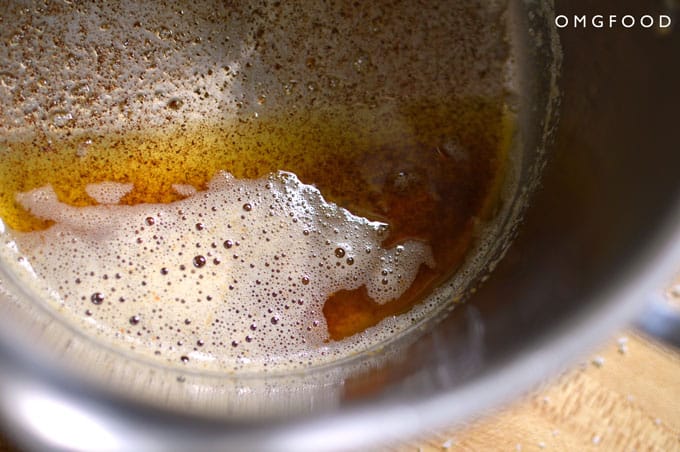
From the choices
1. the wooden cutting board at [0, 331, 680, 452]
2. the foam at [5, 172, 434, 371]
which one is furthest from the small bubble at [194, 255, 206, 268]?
the wooden cutting board at [0, 331, 680, 452]

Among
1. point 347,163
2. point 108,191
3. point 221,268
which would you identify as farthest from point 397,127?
point 108,191

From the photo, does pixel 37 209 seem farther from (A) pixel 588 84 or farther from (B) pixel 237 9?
(A) pixel 588 84

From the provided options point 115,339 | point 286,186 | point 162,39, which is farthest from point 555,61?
point 115,339

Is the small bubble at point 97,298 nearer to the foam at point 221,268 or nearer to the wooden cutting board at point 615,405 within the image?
the foam at point 221,268

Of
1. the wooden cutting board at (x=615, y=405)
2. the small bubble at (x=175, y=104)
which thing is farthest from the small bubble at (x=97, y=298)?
the wooden cutting board at (x=615, y=405)

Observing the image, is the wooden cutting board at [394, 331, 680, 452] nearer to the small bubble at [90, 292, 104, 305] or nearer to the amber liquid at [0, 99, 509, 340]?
the amber liquid at [0, 99, 509, 340]

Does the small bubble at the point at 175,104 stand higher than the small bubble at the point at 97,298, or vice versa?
the small bubble at the point at 175,104

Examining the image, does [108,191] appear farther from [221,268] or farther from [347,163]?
[347,163]
